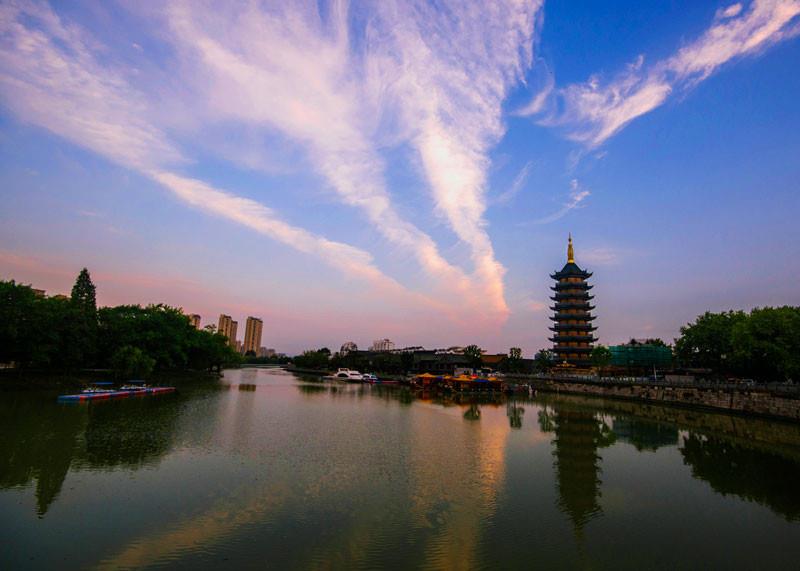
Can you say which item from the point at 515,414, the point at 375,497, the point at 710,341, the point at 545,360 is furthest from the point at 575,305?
the point at 375,497

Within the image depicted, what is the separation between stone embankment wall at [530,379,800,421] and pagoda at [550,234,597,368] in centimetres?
3296

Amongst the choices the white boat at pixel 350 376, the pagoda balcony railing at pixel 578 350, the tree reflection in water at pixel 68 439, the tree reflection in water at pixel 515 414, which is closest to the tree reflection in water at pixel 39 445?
the tree reflection in water at pixel 68 439

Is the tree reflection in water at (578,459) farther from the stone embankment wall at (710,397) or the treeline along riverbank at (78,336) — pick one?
the treeline along riverbank at (78,336)

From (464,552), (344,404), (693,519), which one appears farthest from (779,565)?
(344,404)

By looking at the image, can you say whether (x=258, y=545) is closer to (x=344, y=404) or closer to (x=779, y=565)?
(x=779, y=565)

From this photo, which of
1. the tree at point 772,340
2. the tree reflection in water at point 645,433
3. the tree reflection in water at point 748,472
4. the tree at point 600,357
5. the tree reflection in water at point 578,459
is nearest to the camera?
the tree reflection in water at point 578,459

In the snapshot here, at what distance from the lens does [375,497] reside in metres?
15.5

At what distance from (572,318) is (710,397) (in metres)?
61.3

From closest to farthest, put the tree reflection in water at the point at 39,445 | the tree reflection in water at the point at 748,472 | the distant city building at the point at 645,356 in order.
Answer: the tree reflection in water at the point at 39,445 < the tree reflection in water at the point at 748,472 < the distant city building at the point at 645,356

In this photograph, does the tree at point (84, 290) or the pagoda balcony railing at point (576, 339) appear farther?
the pagoda balcony railing at point (576, 339)

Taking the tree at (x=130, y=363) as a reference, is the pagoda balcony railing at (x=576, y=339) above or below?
above

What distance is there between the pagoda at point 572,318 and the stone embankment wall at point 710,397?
3296 centimetres

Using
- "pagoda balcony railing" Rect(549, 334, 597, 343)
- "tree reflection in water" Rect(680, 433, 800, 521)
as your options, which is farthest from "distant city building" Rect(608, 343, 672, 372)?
"tree reflection in water" Rect(680, 433, 800, 521)

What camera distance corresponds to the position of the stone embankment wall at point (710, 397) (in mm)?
36938
